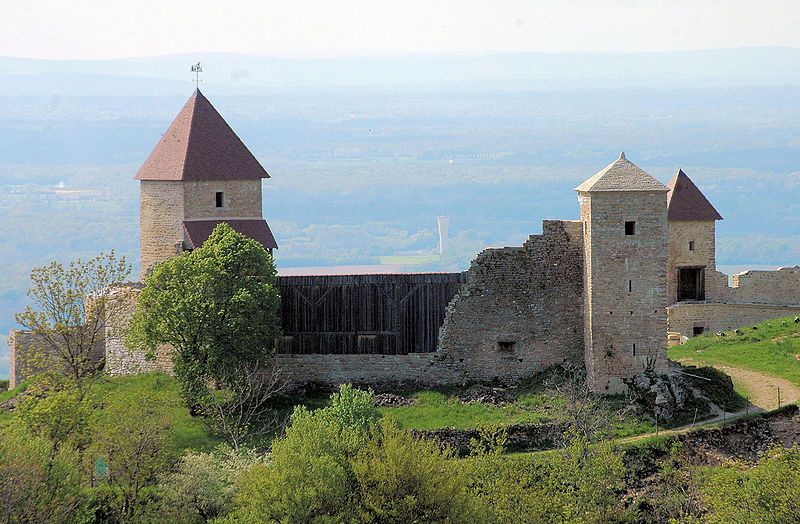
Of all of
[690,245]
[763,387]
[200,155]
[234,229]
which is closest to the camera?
[763,387]

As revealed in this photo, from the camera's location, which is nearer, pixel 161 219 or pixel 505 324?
pixel 505 324

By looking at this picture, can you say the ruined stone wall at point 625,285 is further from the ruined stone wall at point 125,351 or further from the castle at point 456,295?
the ruined stone wall at point 125,351

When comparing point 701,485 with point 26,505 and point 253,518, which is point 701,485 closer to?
point 253,518

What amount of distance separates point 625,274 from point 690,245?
1491 cm

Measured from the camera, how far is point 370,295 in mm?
41688

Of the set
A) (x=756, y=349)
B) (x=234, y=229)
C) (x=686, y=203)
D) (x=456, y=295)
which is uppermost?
(x=686, y=203)

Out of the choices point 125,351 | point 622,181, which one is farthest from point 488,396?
point 125,351

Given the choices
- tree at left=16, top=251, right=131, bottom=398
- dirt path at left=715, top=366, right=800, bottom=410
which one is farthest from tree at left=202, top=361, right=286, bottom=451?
dirt path at left=715, top=366, right=800, bottom=410

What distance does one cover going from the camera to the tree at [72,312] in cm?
4106

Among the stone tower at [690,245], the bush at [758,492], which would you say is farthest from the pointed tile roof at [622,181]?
the stone tower at [690,245]

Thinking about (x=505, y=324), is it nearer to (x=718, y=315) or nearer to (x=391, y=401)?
(x=391, y=401)

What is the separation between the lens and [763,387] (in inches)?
1619

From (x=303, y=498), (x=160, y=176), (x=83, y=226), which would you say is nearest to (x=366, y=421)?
(x=303, y=498)

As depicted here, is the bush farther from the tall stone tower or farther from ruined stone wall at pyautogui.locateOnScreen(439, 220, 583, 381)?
ruined stone wall at pyautogui.locateOnScreen(439, 220, 583, 381)
